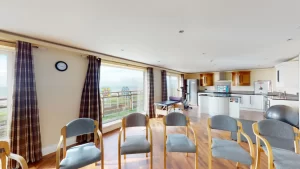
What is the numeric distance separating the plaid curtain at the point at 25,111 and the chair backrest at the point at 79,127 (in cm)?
86

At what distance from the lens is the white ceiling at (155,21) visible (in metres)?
1.29

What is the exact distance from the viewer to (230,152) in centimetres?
167

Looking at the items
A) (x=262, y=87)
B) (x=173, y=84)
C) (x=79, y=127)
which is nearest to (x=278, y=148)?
(x=79, y=127)

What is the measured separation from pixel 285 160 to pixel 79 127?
2594 millimetres

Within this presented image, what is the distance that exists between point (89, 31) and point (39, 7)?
2.16 ft

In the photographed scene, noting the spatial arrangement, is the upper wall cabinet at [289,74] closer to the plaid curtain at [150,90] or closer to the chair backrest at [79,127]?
the plaid curtain at [150,90]

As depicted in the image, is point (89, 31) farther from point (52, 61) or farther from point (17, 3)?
point (52, 61)

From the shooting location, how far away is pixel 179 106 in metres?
5.46

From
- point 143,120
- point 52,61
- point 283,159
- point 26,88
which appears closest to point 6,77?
point 26,88

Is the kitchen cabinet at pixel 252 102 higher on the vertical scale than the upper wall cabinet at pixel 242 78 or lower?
lower

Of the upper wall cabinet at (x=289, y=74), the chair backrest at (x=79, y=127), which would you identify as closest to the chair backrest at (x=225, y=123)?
the chair backrest at (x=79, y=127)

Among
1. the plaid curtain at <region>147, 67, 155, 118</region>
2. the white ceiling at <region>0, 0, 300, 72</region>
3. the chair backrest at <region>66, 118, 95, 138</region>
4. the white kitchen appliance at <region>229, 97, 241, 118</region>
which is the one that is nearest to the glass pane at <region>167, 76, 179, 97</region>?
the plaid curtain at <region>147, 67, 155, 118</region>

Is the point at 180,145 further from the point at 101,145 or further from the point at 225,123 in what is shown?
the point at 101,145

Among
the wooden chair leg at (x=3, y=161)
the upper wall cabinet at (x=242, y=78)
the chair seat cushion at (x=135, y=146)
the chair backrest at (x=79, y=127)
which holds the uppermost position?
the upper wall cabinet at (x=242, y=78)
